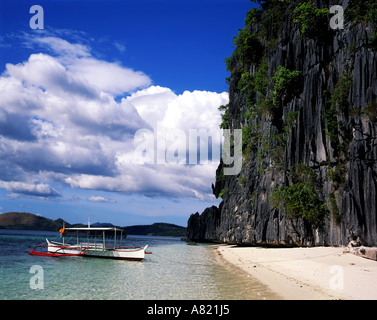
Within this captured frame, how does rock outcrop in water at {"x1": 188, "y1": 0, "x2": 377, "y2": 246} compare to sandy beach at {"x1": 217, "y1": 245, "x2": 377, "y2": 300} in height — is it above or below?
above

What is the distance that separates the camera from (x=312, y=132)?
99.3 feet

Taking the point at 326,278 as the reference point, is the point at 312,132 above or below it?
above

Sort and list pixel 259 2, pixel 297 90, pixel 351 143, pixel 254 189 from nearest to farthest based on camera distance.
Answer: pixel 351 143, pixel 297 90, pixel 254 189, pixel 259 2

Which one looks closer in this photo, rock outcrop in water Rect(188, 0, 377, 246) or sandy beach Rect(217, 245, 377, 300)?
sandy beach Rect(217, 245, 377, 300)

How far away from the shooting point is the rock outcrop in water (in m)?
23.3

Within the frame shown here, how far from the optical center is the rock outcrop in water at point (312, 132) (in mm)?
23297

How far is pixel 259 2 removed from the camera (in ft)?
168

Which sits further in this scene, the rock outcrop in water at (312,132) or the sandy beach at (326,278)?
the rock outcrop in water at (312,132)

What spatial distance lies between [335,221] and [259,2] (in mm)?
40786

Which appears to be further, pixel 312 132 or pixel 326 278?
A: pixel 312 132

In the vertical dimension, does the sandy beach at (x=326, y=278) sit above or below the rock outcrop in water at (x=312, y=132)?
below
